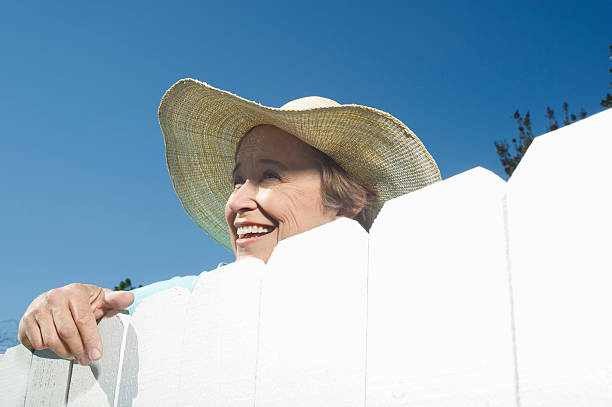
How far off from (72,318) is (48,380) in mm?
237

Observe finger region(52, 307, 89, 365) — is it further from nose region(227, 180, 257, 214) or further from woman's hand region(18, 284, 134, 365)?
nose region(227, 180, 257, 214)

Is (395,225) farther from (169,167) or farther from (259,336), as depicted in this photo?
(169,167)

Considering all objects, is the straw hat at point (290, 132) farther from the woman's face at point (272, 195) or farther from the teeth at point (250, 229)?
the teeth at point (250, 229)

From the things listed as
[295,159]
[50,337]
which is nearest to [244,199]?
[295,159]

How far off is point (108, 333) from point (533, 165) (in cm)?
110

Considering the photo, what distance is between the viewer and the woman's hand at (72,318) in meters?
1.38

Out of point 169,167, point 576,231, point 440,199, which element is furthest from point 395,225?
point 169,167

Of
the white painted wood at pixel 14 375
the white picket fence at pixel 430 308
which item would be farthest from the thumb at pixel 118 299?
the white painted wood at pixel 14 375

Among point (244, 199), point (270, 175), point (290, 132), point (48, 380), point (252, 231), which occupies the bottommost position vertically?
point (48, 380)

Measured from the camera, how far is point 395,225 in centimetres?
100

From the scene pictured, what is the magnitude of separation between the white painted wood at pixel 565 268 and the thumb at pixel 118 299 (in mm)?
968

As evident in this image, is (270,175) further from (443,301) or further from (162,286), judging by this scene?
(443,301)

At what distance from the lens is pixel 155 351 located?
53.0 inches

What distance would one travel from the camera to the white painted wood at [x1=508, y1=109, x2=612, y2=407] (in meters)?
0.72
